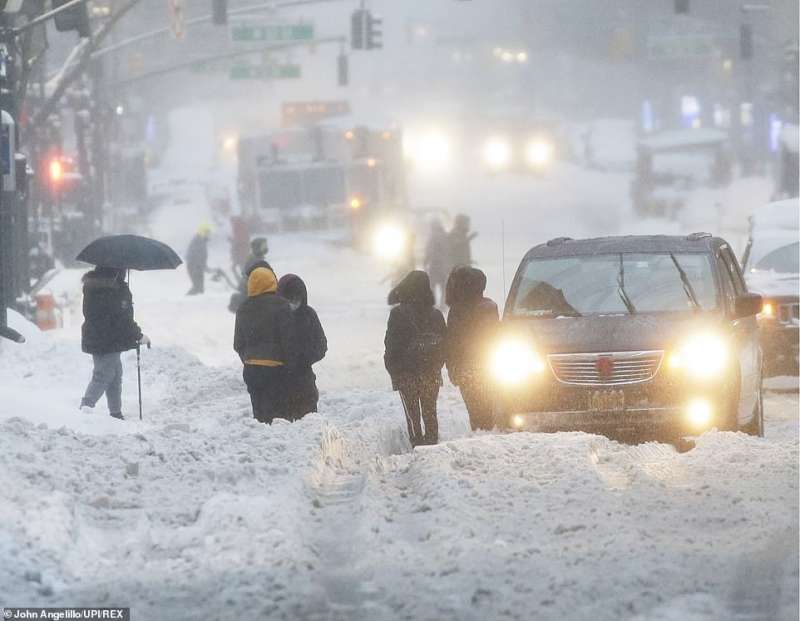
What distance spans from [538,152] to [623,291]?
74.7 metres

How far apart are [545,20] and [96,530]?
86898 mm

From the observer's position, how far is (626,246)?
534 inches

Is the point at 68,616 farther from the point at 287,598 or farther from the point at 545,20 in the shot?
the point at 545,20

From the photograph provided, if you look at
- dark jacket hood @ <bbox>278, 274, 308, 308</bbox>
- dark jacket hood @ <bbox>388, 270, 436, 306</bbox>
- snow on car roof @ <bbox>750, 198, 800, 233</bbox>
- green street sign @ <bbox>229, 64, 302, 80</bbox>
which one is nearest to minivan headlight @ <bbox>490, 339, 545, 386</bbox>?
dark jacket hood @ <bbox>388, 270, 436, 306</bbox>

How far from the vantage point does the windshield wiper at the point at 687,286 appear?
12948 mm

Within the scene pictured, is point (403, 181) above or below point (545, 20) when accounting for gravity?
below

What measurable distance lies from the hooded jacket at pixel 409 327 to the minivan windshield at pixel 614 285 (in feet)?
2.18

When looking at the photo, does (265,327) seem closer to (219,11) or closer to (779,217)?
(779,217)

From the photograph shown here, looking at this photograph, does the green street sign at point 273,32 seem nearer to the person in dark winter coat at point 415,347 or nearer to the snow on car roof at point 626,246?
the snow on car roof at point 626,246

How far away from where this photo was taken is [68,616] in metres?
7.26

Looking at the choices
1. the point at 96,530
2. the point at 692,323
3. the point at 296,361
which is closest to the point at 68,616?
the point at 96,530

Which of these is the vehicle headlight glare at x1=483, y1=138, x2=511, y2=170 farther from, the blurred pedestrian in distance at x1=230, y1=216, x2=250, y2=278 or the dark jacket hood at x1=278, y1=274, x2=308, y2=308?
the dark jacket hood at x1=278, y1=274, x2=308, y2=308

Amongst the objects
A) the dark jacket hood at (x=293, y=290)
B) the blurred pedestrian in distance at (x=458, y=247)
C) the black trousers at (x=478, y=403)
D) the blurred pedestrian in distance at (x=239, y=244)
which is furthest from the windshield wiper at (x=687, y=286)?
the blurred pedestrian in distance at (x=239, y=244)

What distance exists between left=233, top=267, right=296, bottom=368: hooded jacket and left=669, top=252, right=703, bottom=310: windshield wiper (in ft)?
9.96
